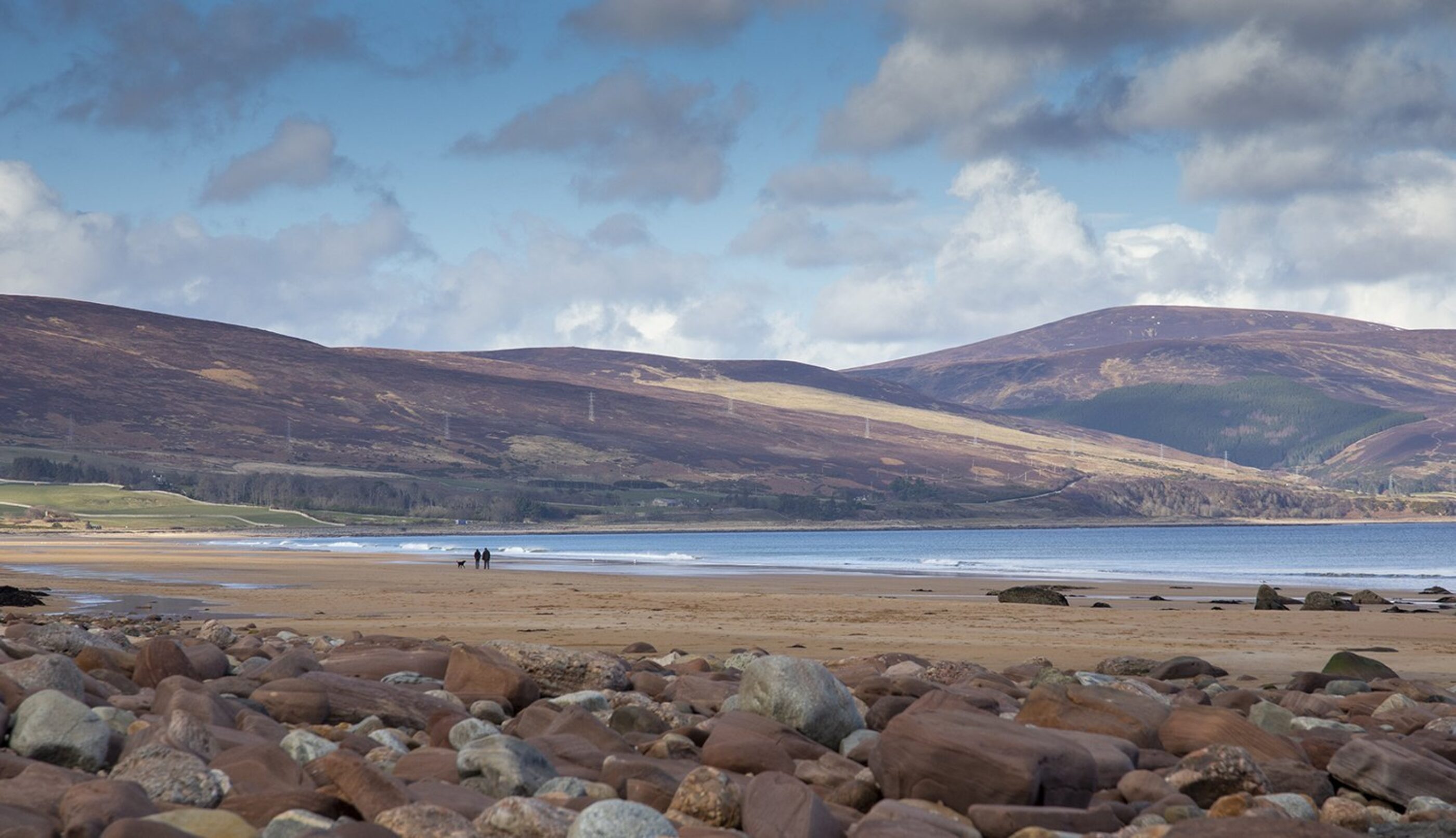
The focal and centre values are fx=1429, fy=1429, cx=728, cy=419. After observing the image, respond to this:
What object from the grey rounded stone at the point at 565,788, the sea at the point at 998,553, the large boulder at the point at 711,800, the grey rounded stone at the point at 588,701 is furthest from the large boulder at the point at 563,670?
the sea at the point at 998,553

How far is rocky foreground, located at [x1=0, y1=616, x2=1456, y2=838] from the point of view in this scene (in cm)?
595

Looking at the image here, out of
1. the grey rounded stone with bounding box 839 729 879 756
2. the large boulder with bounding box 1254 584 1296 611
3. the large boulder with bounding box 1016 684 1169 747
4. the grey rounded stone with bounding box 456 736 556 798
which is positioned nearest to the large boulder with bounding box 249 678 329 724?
the grey rounded stone with bounding box 456 736 556 798

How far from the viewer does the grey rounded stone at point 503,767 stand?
270 inches

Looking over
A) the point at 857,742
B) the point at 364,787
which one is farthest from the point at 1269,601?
the point at 364,787

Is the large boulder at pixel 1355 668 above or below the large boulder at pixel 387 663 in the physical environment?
below

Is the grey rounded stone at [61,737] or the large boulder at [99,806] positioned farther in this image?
the grey rounded stone at [61,737]

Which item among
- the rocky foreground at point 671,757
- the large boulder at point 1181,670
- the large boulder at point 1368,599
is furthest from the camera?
the large boulder at point 1368,599

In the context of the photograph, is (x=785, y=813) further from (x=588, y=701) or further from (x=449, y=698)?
(x=449, y=698)

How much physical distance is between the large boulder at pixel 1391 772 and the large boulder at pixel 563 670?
5404 millimetres

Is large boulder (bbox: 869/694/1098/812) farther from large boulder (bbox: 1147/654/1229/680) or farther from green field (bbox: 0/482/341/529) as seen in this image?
green field (bbox: 0/482/341/529)

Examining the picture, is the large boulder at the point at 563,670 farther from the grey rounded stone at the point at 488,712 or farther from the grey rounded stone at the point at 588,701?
the grey rounded stone at the point at 488,712

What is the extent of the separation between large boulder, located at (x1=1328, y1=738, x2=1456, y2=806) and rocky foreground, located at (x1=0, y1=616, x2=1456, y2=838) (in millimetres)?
11

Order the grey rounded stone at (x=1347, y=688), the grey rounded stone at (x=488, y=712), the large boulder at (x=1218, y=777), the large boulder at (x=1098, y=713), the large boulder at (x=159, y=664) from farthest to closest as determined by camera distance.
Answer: the grey rounded stone at (x=1347, y=688) < the large boulder at (x=159, y=664) < the grey rounded stone at (x=488, y=712) < the large boulder at (x=1098, y=713) < the large boulder at (x=1218, y=777)

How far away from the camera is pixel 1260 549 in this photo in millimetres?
93875
